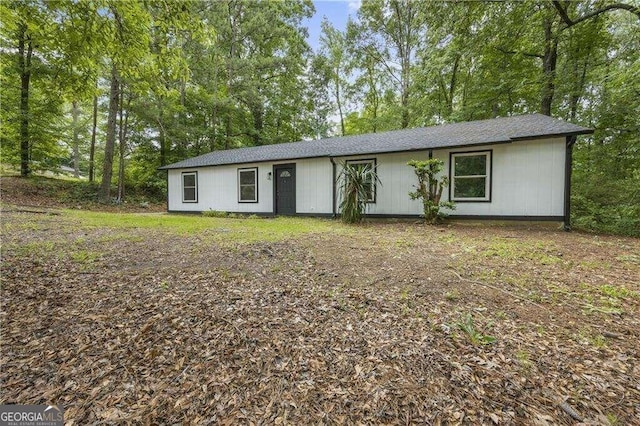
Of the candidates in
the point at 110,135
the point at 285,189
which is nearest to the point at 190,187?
the point at 110,135

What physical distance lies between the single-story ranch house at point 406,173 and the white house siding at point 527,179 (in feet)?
0.06

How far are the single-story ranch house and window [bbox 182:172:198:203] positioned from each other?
0.04 metres

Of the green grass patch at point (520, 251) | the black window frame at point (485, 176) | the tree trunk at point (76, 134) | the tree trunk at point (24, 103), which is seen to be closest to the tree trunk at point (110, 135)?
the tree trunk at point (24, 103)

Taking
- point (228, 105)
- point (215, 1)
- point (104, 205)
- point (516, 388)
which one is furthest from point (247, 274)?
point (215, 1)

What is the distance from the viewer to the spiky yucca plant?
293 inches

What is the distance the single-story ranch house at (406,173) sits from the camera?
6812 millimetres

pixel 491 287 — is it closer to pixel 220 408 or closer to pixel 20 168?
pixel 220 408

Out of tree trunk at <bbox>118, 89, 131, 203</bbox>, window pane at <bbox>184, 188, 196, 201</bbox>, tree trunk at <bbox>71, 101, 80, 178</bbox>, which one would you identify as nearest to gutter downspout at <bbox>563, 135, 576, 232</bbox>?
window pane at <bbox>184, 188, 196, 201</bbox>

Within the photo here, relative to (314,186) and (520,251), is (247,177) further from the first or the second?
(520,251)

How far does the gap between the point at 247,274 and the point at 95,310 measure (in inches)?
50.9

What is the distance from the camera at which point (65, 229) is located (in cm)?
535

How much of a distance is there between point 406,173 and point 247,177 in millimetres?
5822

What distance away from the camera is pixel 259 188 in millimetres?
10531

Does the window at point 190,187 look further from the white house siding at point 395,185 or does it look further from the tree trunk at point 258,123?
the white house siding at point 395,185
